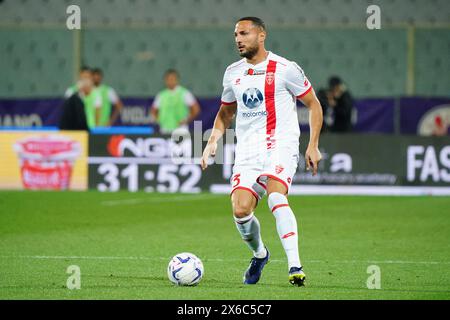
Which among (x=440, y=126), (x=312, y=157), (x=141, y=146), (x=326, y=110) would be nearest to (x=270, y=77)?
(x=312, y=157)

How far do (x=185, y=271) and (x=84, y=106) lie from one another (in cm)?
1059

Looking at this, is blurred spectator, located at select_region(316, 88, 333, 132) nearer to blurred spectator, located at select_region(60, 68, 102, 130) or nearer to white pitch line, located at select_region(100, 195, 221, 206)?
white pitch line, located at select_region(100, 195, 221, 206)

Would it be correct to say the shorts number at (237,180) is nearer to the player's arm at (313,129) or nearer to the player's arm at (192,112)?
the player's arm at (313,129)

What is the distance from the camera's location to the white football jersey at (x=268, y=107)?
835cm

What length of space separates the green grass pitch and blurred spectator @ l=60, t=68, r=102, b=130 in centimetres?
152

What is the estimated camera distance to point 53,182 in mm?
18062

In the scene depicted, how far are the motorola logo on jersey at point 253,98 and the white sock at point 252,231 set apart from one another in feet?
2.71

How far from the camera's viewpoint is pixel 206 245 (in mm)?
11141

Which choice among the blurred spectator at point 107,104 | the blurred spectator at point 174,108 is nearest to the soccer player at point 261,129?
the blurred spectator at point 174,108

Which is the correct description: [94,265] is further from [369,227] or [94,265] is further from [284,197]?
[369,227]

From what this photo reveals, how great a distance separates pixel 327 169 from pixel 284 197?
9.52 metres

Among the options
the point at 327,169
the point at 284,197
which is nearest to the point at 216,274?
the point at 284,197

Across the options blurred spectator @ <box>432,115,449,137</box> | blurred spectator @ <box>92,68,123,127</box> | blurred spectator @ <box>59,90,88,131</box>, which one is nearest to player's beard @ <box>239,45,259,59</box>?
blurred spectator @ <box>59,90,88,131</box>

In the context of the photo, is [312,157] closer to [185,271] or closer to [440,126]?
[185,271]
